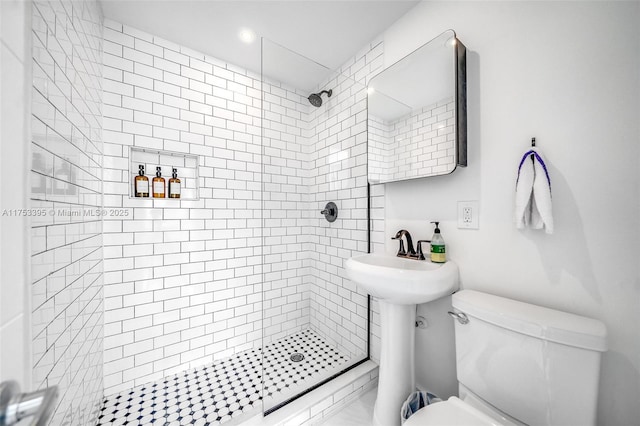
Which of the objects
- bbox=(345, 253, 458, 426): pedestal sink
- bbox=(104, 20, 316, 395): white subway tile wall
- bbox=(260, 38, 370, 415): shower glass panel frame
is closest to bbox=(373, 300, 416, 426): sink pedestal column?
bbox=(345, 253, 458, 426): pedestal sink

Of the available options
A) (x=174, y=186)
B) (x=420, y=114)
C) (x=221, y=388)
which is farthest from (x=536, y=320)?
(x=174, y=186)

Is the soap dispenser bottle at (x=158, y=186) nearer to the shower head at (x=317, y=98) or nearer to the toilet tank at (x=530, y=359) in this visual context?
the shower head at (x=317, y=98)

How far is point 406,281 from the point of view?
1.04 metres

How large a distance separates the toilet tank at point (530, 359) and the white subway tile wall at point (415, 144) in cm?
72

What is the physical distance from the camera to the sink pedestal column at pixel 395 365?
1.23m

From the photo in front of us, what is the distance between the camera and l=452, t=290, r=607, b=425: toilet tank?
2.46 feet

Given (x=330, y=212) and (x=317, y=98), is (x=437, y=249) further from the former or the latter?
(x=317, y=98)

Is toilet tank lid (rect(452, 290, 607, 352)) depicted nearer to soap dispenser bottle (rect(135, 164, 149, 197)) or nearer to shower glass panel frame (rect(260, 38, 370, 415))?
shower glass panel frame (rect(260, 38, 370, 415))

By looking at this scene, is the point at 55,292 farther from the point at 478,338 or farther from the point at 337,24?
the point at 337,24

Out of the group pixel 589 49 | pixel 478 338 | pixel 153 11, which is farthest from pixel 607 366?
pixel 153 11

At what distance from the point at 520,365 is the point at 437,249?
563 mm

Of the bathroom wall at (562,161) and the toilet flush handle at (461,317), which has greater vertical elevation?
the bathroom wall at (562,161)

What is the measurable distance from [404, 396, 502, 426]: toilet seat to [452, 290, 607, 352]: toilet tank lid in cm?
34

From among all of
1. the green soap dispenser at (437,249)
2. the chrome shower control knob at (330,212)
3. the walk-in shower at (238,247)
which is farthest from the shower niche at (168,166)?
the green soap dispenser at (437,249)
